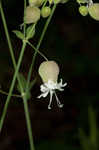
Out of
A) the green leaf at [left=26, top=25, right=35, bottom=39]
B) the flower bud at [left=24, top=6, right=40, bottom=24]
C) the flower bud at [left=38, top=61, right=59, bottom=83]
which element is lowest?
the flower bud at [left=38, top=61, right=59, bottom=83]

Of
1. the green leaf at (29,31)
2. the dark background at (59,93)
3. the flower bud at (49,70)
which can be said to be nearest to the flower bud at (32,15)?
the green leaf at (29,31)

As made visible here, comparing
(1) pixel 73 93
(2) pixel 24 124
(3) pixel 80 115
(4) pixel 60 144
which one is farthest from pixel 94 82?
(4) pixel 60 144

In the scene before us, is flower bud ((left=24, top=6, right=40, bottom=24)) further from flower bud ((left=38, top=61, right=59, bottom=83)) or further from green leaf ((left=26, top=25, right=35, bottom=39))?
flower bud ((left=38, top=61, right=59, bottom=83))

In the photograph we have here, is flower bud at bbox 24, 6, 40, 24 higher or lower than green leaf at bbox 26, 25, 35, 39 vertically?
higher

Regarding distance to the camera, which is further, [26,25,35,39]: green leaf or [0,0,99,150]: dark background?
[0,0,99,150]: dark background

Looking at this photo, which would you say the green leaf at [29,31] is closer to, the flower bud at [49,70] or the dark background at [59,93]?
the flower bud at [49,70]

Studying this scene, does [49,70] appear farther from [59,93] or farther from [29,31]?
[59,93]

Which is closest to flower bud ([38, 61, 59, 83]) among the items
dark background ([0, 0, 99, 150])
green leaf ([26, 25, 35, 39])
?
green leaf ([26, 25, 35, 39])

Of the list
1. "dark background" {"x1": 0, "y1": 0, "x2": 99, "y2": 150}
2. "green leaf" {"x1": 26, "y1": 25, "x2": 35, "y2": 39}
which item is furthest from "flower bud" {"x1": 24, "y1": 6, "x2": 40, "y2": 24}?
"dark background" {"x1": 0, "y1": 0, "x2": 99, "y2": 150}

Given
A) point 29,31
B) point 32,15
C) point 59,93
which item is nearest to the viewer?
point 32,15

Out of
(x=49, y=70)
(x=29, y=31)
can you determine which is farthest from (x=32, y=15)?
(x=49, y=70)

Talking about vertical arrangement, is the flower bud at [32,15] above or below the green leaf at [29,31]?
above
